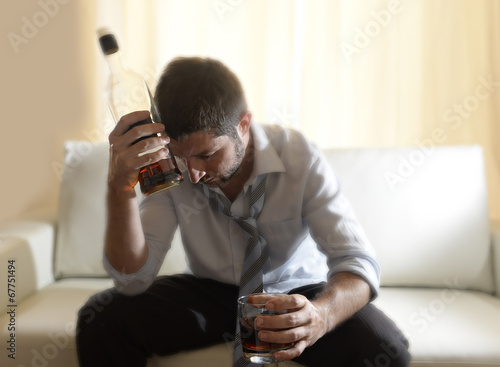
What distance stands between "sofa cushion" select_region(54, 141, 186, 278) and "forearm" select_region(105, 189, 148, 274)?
46cm

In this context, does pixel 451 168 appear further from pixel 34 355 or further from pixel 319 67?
pixel 34 355

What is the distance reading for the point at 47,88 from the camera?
2.34 metres

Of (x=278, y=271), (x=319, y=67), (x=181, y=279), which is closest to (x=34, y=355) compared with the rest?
(x=181, y=279)

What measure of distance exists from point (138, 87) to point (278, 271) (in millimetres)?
544

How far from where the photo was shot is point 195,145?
1.29 metres

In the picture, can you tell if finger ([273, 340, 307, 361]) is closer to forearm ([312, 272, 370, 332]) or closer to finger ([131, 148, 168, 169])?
forearm ([312, 272, 370, 332])

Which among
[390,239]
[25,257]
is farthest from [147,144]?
[390,239]

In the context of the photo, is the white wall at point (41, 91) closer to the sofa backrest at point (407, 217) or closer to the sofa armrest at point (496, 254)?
the sofa backrest at point (407, 217)

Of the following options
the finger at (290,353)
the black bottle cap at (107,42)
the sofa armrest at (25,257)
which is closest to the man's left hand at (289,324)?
the finger at (290,353)

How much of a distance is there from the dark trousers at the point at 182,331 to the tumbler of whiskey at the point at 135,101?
30 cm

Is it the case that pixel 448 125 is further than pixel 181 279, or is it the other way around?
pixel 448 125

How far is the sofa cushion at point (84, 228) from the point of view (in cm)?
185

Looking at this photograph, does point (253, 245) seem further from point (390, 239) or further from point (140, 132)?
point (390, 239)

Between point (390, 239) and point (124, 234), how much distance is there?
32.1 inches
